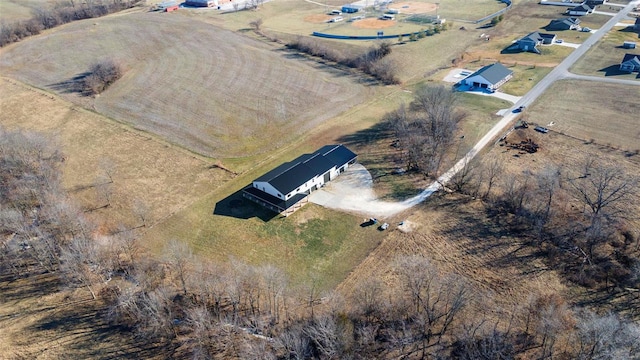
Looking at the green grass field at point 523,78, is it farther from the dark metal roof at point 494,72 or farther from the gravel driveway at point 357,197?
the gravel driveway at point 357,197

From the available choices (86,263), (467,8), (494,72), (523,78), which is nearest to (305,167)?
(86,263)

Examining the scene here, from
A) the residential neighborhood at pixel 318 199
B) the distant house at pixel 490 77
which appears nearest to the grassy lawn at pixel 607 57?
the residential neighborhood at pixel 318 199

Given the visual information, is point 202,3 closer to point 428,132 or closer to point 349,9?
point 349,9

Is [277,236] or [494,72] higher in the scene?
[494,72]

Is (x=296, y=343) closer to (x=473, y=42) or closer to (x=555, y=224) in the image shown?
(x=555, y=224)

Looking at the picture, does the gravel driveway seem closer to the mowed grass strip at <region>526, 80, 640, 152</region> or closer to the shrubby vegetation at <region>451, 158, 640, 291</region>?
the shrubby vegetation at <region>451, 158, 640, 291</region>

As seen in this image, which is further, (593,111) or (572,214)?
(593,111)
